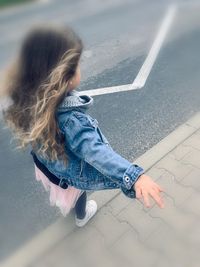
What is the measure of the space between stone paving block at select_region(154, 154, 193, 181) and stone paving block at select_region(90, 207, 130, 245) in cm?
72

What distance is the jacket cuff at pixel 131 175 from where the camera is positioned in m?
1.87

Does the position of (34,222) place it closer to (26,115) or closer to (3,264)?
(3,264)

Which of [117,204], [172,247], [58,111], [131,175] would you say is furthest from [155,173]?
[58,111]

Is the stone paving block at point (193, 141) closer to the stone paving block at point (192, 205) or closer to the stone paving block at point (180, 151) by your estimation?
the stone paving block at point (180, 151)

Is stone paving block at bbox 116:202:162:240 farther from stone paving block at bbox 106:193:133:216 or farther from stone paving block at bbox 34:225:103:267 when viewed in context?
stone paving block at bbox 34:225:103:267

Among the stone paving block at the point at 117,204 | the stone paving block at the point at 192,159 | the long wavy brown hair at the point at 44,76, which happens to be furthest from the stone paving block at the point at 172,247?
the long wavy brown hair at the point at 44,76

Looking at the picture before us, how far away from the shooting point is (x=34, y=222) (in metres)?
3.23

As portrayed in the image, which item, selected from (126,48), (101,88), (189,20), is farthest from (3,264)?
(189,20)

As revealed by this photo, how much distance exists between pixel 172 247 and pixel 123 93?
2.78 metres

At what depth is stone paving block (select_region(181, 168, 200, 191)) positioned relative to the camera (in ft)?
10.5

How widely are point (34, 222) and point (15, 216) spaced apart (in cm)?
22

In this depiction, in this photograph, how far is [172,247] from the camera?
2711mm

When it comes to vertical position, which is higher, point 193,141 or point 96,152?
point 96,152

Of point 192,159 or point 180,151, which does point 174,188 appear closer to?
point 192,159
